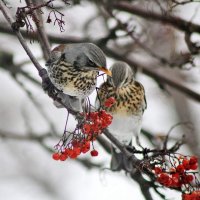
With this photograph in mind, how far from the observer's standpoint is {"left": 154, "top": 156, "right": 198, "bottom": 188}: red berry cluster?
3.31 m

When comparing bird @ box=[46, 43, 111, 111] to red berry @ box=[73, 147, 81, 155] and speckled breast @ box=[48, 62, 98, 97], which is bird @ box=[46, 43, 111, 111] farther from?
red berry @ box=[73, 147, 81, 155]

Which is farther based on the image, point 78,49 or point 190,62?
point 190,62

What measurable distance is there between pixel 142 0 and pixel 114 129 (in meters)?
1.35

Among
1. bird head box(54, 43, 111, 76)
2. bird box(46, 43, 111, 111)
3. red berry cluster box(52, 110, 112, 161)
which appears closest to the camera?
red berry cluster box(52, 110, 112, 161)

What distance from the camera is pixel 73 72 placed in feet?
14.2

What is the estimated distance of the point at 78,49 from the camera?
411 cm

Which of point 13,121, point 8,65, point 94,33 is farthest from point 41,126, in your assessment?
point 8,65

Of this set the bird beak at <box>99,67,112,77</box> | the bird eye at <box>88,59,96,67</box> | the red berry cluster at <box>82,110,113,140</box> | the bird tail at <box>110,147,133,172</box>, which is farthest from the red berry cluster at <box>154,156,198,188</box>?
the bird tail at <box>110,147,133,172</box>

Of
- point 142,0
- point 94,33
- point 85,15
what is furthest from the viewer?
point 85,15

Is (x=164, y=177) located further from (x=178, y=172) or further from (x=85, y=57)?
(x=85, y=57)

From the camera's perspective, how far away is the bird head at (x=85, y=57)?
3.86 metres

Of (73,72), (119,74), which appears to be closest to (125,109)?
(119,74)

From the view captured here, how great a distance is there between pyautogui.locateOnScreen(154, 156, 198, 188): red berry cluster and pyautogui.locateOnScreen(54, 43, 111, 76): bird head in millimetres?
721

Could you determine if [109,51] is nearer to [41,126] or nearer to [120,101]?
[120,101]
